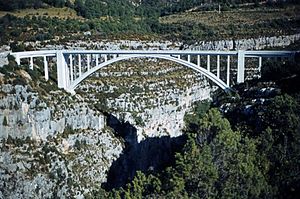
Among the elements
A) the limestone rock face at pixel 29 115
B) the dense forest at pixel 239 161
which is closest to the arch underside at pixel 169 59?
the limestone rock face at pixel 29 115

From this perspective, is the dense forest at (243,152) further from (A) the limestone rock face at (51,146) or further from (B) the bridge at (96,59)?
(A) the limestone rock face at (51,146)

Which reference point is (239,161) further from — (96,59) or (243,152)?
(96,59)

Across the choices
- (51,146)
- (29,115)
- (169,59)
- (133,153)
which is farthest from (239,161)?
(133,153)

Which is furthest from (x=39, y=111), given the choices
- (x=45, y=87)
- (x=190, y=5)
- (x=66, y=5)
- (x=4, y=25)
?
(x=190, y=5)

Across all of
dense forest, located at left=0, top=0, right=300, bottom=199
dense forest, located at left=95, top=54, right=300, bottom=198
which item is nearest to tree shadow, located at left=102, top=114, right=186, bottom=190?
dense forest, located at left=0, top=0, right=300, bottom=199

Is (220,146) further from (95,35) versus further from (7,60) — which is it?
(95,35)

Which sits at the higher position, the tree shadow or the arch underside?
the arch underside

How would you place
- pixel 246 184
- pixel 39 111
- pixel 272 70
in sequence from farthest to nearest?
pixel 39 111
pixel 272 70
pixel 246 184

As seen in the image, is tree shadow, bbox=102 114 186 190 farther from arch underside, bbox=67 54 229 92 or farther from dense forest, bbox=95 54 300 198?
dense forest, bbox=95 54 300 198
